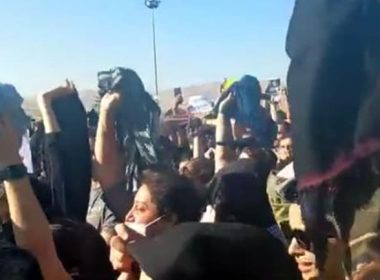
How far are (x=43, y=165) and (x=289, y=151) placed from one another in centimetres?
61

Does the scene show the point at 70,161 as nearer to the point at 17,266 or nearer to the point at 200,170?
the point at 200,170

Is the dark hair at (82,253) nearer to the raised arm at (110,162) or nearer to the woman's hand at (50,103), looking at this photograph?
the raised arm at (110,162)

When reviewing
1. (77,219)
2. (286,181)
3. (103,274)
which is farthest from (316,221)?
(77,219)

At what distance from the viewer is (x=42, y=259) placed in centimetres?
161

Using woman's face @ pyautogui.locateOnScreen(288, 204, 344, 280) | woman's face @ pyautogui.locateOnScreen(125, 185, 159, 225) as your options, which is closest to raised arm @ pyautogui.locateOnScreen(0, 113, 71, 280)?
woman's face @ pyautogui.locateOnScreen(125, 185, 159, 225)

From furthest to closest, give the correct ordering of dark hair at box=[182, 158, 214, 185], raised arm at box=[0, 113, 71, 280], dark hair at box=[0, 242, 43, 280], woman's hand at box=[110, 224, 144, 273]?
dark hair at box=[182, 158, 214, 185] < woman's hand at box=[110, 224, 144, 273] < raised arm at box=[0, 113, 71, 280] < dark hair at box=[0, 242, 43, 280]

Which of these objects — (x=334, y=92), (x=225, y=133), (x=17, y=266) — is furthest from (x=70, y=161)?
(x=334, y=92)

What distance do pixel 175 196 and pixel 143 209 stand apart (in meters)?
0.07

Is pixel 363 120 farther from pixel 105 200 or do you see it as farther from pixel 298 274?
pixel 105 200

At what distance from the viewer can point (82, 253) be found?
1.77m

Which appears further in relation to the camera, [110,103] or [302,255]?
[110,103]

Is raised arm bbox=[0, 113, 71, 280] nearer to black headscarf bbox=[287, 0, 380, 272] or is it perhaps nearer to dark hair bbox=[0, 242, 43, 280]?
dark hair bbox=[0, 242, 43, 280]

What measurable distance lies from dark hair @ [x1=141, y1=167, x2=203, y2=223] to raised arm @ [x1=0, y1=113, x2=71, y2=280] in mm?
266

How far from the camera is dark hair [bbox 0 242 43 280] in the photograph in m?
1.47
